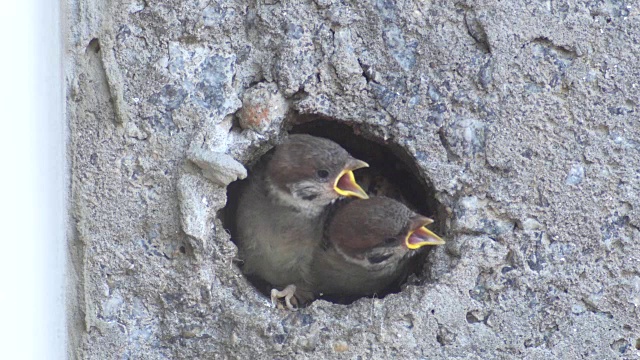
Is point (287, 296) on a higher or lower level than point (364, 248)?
lower

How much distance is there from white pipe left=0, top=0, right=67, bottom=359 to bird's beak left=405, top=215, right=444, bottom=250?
99 centimetres

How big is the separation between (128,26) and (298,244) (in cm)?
94

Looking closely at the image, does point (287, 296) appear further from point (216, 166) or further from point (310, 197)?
point (216, 166)

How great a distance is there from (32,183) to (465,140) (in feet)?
3.74

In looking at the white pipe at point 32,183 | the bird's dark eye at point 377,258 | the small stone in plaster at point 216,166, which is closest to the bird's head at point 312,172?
the bird's dark eye at point 377,258

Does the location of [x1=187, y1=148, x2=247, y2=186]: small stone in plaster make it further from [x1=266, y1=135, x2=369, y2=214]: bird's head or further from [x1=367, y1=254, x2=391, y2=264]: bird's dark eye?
[x1=367, y1=254, x2=391, y2=264]: bird's dark eye

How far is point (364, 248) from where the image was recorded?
289 centimetres

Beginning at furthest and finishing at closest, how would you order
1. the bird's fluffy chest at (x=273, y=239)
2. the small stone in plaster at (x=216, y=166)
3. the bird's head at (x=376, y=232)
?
the bird's fluffy chest at (x=273, y=239), the bird's head at (x=376, y=232), the small stone in plaster at (x=216, y=166)

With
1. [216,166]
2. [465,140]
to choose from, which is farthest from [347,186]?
[216,166]

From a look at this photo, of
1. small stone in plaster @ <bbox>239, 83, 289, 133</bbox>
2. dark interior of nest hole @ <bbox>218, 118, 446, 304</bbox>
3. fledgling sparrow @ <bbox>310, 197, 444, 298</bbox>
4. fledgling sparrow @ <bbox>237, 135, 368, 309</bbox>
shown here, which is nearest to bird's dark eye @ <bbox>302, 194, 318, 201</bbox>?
fledgling sparrow @ <bbox>237, 135, 368, 309</bbox>

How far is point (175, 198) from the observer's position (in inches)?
93.7

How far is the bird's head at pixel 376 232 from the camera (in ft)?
A: 8.97

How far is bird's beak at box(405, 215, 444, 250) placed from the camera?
260cm

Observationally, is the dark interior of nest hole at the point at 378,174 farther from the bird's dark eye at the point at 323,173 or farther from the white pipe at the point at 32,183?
the white pipe at the point at 32,183
